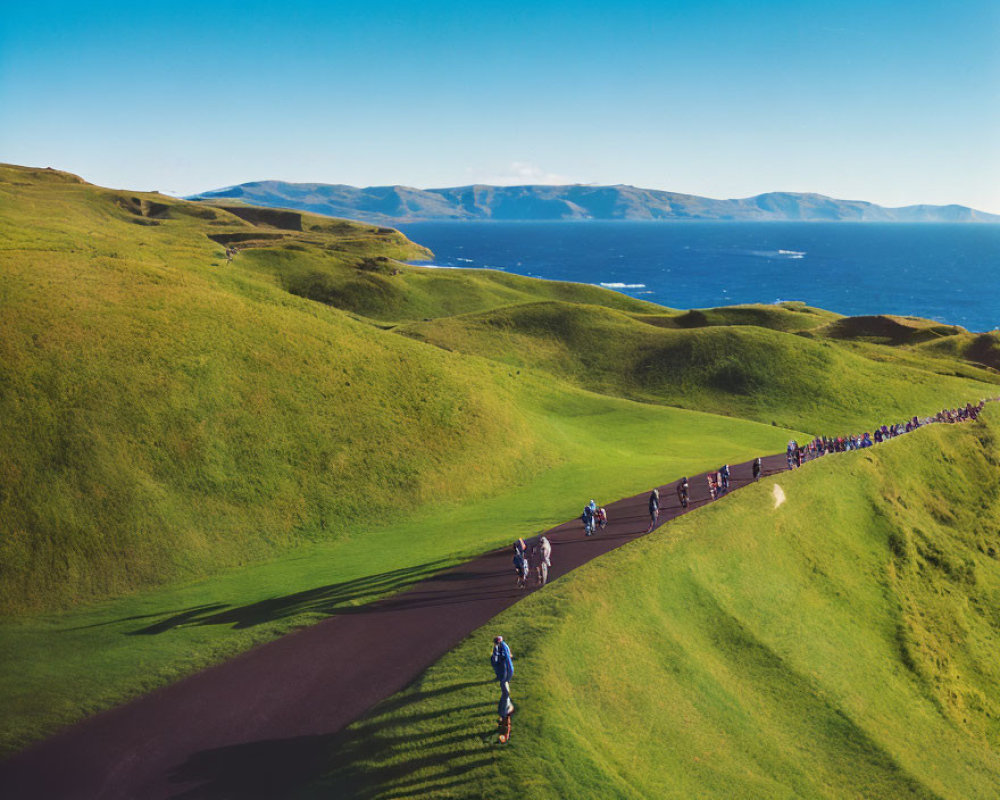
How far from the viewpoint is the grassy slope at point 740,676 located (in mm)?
17422

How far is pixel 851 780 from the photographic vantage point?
21.6 meters

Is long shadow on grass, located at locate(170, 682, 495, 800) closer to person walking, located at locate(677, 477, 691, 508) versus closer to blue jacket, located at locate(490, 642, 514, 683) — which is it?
blue jacket, located at locate(490, 642, 514, 683)

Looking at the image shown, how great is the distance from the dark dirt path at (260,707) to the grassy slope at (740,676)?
1.85 m

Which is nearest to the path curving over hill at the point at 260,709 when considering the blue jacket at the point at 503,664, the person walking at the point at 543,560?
the person walking at the point at 543,560

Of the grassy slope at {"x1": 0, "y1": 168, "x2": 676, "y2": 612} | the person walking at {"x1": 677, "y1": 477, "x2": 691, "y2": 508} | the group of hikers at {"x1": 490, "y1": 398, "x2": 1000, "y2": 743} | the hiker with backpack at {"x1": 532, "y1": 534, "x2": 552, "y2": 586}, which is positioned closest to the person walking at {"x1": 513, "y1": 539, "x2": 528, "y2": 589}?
the group of hikers at {"x1": 490, "y1": 398, "x2": 1000, "y2": 743}

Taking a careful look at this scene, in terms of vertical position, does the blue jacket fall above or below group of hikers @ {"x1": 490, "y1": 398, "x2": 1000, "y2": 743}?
above

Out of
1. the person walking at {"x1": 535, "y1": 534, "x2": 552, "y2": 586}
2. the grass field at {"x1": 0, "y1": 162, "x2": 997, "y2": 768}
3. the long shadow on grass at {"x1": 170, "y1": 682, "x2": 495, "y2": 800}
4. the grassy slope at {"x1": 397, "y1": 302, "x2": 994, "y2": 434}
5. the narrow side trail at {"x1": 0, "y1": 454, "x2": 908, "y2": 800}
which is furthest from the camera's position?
the grassy slope at {"x1": 397, "y1": 302, "x2": 994, "y2": 434}

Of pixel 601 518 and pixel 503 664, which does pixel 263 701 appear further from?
pixel 601 518

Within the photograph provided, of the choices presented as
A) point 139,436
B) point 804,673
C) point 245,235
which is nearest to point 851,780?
point 804,673

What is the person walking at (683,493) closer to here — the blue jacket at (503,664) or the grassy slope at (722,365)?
the blue jacket at (503,664)

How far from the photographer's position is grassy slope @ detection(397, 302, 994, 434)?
7962cm

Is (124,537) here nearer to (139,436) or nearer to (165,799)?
(139,436)

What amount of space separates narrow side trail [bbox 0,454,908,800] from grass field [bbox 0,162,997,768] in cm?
138

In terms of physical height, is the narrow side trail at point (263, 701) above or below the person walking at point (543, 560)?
below
